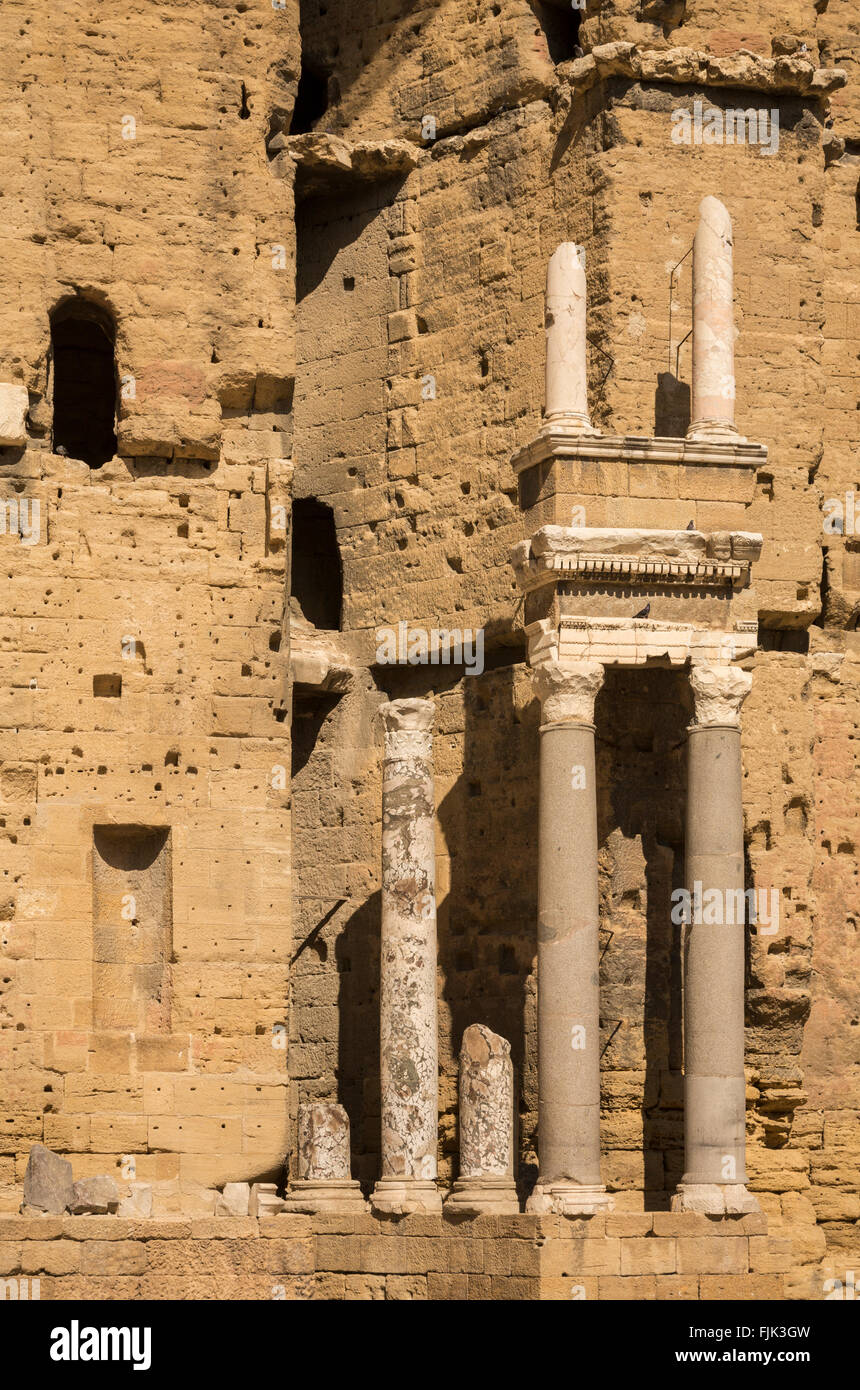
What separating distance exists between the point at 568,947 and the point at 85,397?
27.5 ft

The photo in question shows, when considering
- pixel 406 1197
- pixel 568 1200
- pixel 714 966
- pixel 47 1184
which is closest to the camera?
pixel 47 1184

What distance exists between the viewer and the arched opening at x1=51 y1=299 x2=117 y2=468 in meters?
29.8

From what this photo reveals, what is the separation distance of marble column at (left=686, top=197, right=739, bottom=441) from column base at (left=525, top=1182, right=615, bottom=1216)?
19.9 feet

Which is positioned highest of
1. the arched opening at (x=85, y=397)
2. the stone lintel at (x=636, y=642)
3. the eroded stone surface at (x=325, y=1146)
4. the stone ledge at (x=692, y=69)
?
the stone ledge at (x=692, y=69)

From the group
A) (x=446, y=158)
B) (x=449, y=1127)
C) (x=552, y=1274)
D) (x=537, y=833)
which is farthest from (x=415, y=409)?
(x=552, y=1274)

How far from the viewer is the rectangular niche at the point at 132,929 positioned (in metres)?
25.8

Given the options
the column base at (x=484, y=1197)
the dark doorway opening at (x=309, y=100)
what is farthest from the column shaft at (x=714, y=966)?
the dark doorway opening at (x=309, y=100)

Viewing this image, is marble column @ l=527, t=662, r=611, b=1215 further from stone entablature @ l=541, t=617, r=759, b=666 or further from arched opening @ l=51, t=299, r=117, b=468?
arched opening @ l=51, t=299, r=117, b=468

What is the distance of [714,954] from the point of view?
24.8 m

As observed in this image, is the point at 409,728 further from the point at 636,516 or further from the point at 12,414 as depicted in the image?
the point at 12,414

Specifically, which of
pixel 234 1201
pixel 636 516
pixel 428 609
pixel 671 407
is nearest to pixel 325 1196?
pixel 234 1201

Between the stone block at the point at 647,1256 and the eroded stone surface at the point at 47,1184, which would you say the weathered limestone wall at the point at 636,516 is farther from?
the eroded stone surface at the point at 47,1184

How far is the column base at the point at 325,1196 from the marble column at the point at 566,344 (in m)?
6.34

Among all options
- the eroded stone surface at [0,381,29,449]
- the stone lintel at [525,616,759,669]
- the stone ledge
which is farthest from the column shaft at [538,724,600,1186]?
the stone ledge
